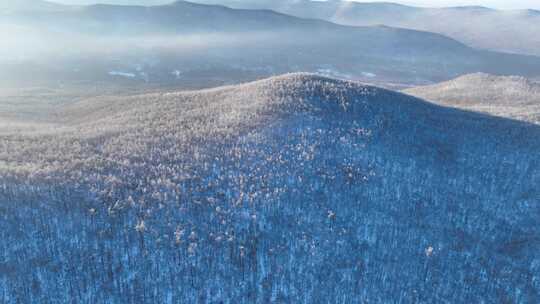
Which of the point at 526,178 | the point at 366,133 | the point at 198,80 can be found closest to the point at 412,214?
the point at 366,133

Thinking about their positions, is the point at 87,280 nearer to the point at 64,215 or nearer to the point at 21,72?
the point at 64,215

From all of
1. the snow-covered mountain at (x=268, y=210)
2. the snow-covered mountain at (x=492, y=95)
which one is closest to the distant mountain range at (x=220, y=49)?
the snow-covered mountain at (x=492, y=95)

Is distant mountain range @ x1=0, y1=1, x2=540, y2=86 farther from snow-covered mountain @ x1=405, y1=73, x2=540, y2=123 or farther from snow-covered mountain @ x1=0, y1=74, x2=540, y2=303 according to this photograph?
snow-covered mountain @ x1=0, y1=74, x2=540, y2=303

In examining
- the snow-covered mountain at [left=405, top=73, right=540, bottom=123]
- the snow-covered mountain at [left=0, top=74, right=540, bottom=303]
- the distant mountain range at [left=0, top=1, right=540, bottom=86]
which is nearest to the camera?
the snow-covered mountain at [left=0, top=74, right=540, bottom=303]

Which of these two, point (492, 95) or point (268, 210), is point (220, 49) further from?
point (268, 210)

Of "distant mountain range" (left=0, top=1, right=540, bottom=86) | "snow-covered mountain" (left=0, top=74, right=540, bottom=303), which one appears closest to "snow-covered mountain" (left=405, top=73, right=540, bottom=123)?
"snow-covered mountain" (left=0, top=74, right=540, bottom=303)

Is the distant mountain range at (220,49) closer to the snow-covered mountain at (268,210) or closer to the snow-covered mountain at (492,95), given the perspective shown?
the snow-covered mountain at (492,95)
